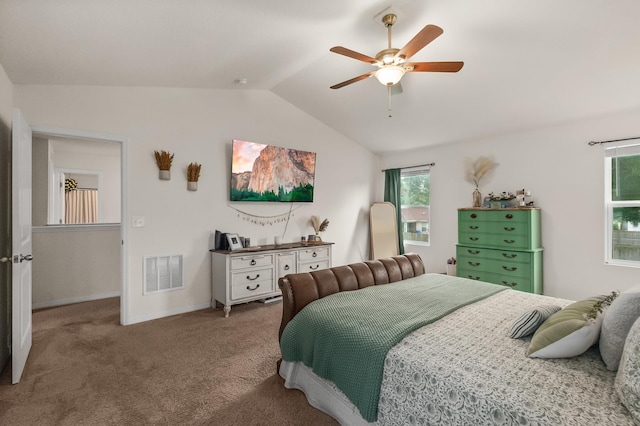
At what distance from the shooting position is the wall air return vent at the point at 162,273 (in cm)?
362

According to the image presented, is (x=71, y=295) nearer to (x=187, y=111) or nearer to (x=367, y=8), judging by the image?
(x=187, y=111)

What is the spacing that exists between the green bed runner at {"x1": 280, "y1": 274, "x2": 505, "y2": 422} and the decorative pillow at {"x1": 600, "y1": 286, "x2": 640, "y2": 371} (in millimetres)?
726

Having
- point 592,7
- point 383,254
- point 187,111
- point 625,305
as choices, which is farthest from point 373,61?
point 383,254

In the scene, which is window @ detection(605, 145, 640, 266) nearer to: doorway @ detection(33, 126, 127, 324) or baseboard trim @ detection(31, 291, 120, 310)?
doorway @ detection(33, 126, 127, 324)

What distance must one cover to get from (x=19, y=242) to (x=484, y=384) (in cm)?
304

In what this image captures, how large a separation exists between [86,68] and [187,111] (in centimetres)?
116

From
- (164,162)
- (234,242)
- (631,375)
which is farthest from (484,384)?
(164,162)

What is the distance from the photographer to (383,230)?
575 centimetres

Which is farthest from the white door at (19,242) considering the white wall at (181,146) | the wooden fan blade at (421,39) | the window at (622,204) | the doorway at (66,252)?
the window at (622,204)

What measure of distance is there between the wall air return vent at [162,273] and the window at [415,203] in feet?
12.4

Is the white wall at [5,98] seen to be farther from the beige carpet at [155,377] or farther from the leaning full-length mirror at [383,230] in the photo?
the leaning full-length mirror at [383,230]

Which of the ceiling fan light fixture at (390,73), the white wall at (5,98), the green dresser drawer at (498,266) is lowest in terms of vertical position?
the green dresser drawer at (498,266)

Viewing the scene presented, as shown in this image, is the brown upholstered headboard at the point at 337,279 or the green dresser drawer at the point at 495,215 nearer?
the brown upholstered headboard at the point at 337,279

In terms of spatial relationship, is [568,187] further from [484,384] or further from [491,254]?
[484,384]
